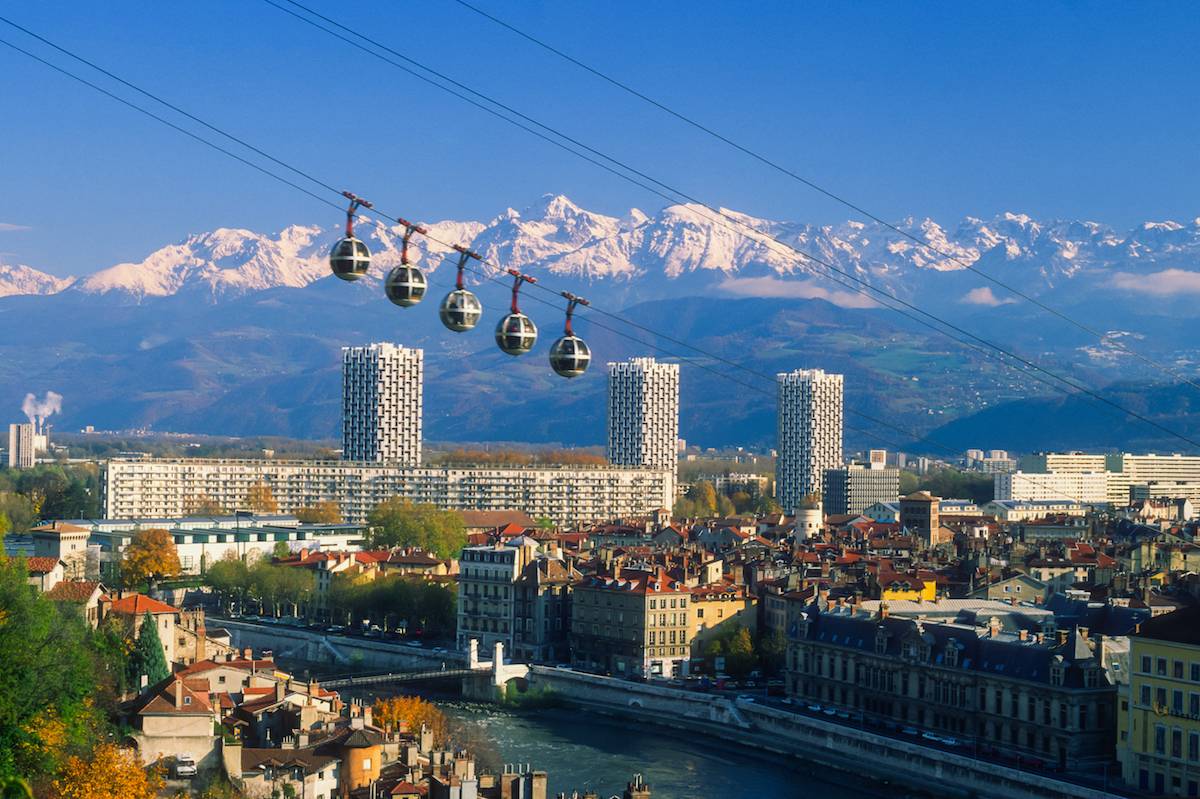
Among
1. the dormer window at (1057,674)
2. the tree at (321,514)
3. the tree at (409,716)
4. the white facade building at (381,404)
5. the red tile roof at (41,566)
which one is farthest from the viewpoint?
the white facade building at (381,404)

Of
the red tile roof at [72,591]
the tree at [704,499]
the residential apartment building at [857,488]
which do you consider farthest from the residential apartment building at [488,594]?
the residential apartment building at [857,488]

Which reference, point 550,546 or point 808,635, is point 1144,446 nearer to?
point 550,546

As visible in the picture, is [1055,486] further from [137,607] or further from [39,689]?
[39,689]

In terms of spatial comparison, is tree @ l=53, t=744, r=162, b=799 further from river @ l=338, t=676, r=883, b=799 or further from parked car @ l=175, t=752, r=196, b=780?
river @ l=338, t=676, r=883, b=799

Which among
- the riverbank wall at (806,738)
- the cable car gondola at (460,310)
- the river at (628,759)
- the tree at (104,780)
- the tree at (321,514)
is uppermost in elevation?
the cable car gondola at (460,310)

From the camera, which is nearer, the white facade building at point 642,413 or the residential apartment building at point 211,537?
the residential apartment building at point 211,537

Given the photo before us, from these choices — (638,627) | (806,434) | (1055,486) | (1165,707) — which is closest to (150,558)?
(638,627)

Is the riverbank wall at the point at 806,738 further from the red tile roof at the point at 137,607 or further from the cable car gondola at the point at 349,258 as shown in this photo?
the cable car gondola at the point at 349,258
